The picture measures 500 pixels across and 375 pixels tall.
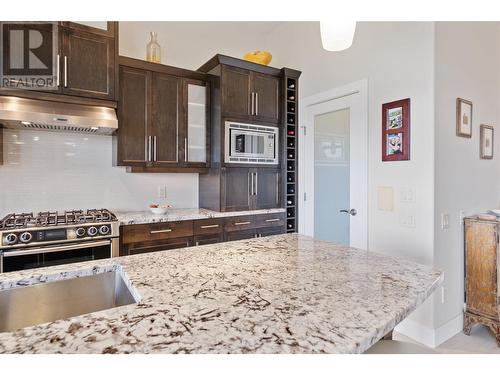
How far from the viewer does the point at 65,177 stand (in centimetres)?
271

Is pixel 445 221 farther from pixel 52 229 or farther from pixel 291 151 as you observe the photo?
pixel 52 229

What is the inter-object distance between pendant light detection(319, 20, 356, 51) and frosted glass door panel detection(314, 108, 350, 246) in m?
1.75

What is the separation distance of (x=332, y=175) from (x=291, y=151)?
571 millimetres

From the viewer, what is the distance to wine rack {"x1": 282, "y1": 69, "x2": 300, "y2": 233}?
338 cm

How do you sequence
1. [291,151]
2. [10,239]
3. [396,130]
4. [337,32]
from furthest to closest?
[291,151] < [396,130] < [10,239] < [337,32]

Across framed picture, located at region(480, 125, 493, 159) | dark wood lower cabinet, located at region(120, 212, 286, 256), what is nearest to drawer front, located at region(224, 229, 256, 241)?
A: dark wood lower cabinet, located at region(120, 212, 286, 256)

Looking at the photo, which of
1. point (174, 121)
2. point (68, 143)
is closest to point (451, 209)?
point (174, 121)

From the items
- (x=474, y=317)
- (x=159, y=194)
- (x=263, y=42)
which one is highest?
(x=263, y=42)

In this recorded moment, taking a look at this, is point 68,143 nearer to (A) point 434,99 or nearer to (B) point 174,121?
(B) point 174,121

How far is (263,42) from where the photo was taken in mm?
4117

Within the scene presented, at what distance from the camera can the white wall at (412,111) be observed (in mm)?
2270

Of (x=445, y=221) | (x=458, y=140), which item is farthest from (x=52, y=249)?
(x=458, y=140)

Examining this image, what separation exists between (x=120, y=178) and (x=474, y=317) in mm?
3446

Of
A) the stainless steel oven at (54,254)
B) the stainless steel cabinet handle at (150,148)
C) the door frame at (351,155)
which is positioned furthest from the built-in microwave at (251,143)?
the stainless steel oven at (54,254)
